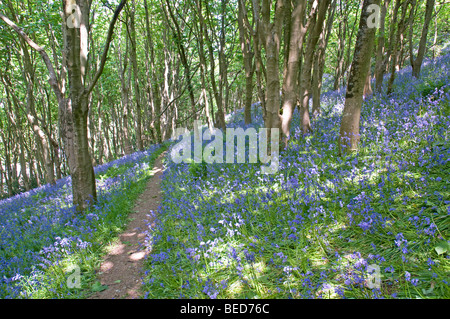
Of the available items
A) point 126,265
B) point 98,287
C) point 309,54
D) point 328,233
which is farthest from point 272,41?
point 98,287

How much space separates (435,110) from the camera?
5.93 m

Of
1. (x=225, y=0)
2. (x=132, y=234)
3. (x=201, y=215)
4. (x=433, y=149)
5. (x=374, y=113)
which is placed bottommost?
(x=132, y=234)

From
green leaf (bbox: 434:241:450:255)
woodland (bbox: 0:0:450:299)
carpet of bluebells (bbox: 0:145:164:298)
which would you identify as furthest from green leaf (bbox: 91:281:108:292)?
green leaf (bbox: 434:241:450:255)

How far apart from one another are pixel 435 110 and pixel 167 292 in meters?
6.71

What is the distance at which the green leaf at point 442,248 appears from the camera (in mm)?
2684

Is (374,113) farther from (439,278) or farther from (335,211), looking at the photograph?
(439,278)

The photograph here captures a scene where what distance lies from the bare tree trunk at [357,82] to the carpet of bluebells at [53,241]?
17.9 ft

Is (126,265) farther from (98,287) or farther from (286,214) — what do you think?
(286,214)

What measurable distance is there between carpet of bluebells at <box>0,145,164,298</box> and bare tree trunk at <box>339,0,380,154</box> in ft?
17.9

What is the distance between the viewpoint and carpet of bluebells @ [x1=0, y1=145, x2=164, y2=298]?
4.02m

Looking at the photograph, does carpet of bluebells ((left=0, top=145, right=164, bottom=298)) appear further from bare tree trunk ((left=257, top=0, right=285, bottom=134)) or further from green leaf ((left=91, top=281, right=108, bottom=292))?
bare tree trunk ((left=257, top=0, right=285, bottom=134))

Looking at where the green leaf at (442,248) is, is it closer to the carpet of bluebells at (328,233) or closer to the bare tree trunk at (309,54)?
the carpet of bluebells at (328,233)

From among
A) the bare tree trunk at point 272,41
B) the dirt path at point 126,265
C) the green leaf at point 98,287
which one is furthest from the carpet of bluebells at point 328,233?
the bare tree trunk at point 272,41
